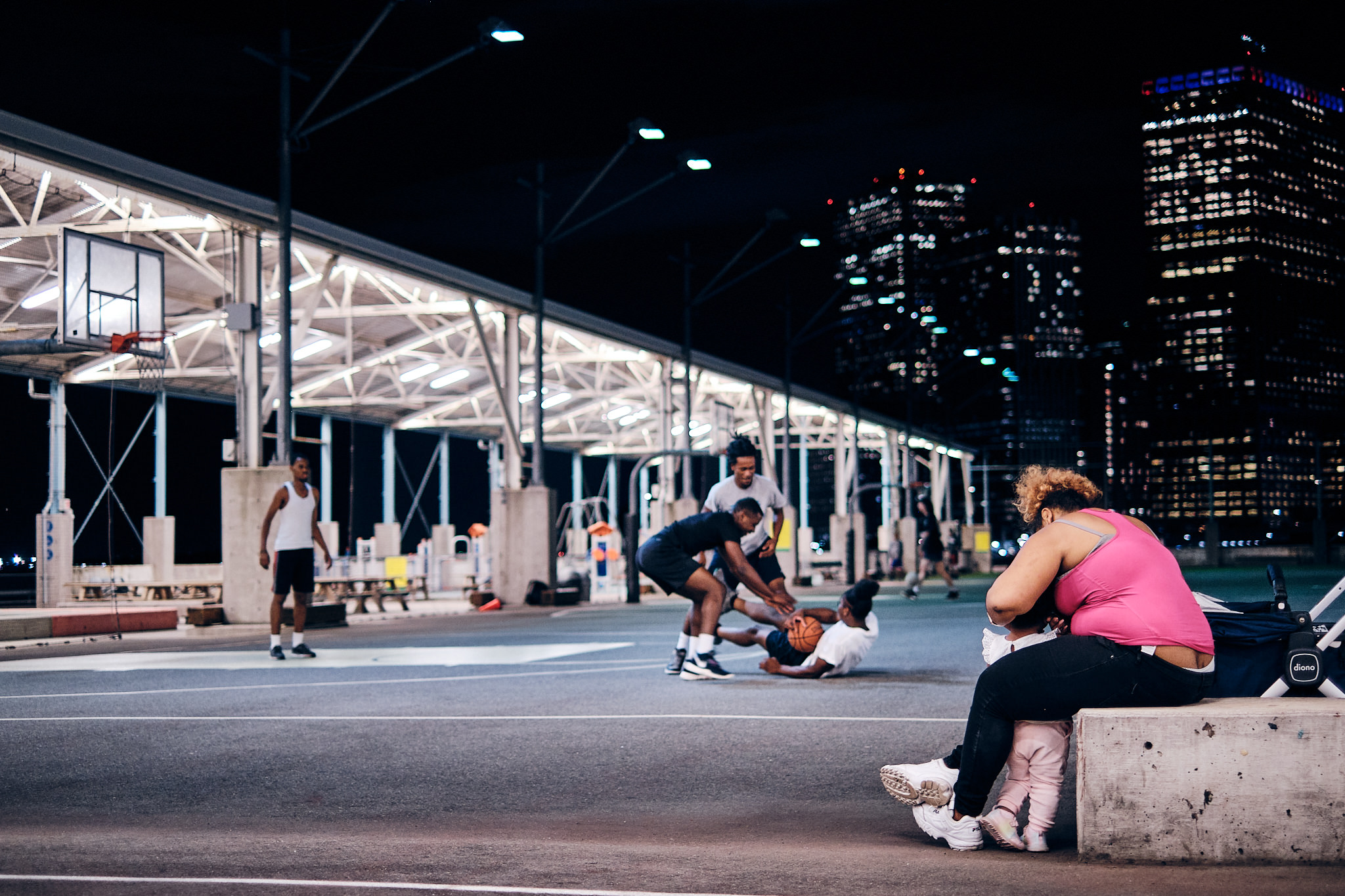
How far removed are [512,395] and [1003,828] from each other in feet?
80.3

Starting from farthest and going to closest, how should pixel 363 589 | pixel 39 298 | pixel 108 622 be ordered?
pixel 363 589 → pixel 39 298 → pixel 108 622

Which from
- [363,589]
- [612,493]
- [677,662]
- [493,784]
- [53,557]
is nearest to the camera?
[493,784]

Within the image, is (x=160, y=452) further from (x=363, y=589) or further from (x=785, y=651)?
(x=785, y=651)

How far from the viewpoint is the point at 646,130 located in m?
23.2

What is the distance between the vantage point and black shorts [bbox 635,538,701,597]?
445 inches

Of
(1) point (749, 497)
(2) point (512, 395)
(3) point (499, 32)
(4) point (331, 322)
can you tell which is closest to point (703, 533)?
(1) point (749, 497)

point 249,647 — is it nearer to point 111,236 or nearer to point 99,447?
point 111,236

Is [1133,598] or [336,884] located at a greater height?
[1133,598]

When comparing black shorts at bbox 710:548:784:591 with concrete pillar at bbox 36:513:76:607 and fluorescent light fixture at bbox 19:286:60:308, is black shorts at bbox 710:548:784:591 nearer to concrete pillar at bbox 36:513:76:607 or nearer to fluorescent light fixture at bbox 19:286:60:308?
fluorescent light fixture at bbox 19:286:60:308

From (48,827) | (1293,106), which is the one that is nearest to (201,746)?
(48,827)

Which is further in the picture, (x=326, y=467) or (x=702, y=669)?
(x=326, y=467)

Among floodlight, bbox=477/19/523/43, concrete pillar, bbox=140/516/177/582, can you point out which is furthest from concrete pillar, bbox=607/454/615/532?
floodlight, bbox=477/19/523/43

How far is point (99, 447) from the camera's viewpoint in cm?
4028

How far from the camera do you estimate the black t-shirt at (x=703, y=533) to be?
1118 cm
